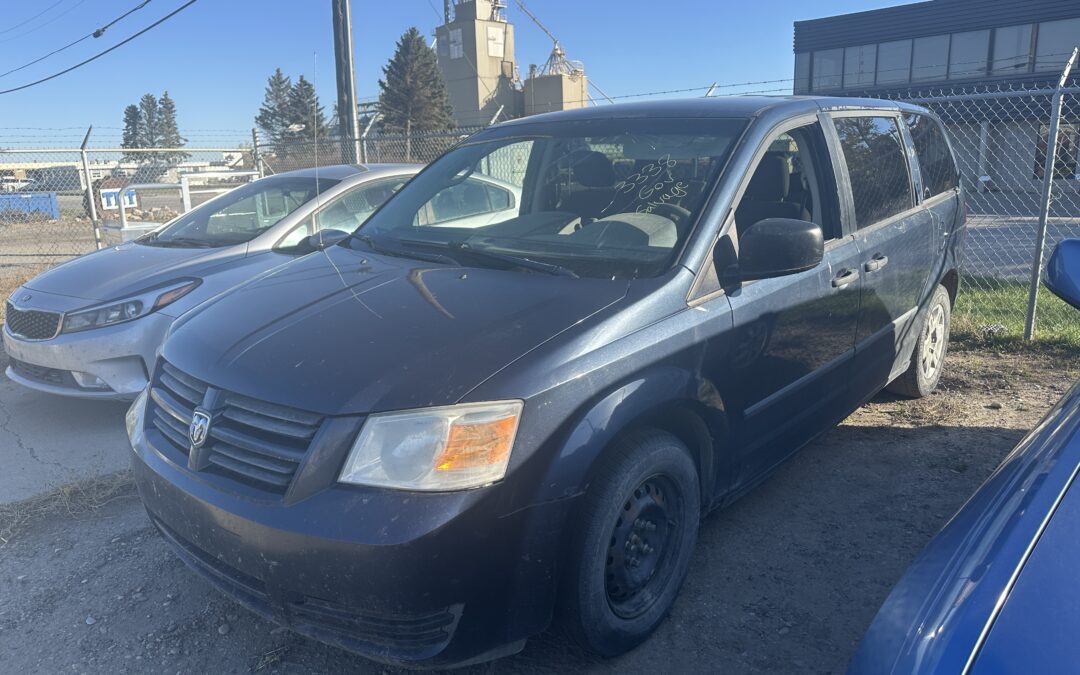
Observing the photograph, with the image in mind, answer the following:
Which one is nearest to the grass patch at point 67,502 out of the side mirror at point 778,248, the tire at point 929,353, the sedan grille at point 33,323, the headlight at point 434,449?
the sedan grille at point 33,323

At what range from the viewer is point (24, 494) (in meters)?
4.17

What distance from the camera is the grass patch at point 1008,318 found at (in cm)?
643

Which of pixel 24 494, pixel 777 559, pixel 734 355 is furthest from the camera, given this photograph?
pixel 24 494

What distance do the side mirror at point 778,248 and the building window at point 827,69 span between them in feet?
112

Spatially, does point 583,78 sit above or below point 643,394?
above

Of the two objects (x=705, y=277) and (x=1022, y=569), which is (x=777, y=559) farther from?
(x=1022, y=569)

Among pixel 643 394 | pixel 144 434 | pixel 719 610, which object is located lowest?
pixel 719 610

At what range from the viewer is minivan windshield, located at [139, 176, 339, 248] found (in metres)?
6.10

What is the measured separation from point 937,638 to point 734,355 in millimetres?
1686

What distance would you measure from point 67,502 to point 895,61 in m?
35.5

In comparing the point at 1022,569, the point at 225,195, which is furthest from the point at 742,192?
the point at 225,195

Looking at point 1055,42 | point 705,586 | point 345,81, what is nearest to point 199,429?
point 705,586

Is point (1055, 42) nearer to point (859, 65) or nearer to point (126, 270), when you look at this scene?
point (859, 65)

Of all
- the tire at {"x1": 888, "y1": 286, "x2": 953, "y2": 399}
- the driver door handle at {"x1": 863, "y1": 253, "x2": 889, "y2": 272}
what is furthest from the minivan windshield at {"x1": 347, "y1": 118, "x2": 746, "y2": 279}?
the tire at {"x1": 888, "y1": 286, "x2": 953, "y2": 399}
